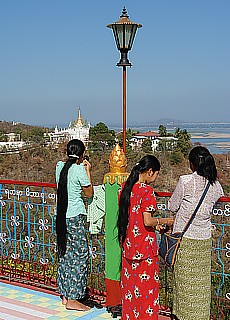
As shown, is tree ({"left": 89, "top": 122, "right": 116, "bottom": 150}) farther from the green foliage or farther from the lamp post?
the lamp post

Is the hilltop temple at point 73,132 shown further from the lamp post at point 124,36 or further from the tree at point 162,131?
the lamp post at point 124,36

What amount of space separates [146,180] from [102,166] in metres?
20.6

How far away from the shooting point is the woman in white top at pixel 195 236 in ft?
10.4

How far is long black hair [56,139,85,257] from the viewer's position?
3812mm

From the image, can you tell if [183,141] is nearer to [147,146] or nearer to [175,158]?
[147,146]

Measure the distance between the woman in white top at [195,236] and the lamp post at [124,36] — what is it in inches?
37.3

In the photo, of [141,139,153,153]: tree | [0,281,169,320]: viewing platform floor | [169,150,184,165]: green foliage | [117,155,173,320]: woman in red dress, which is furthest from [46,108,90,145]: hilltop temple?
[117,155,173,320]: woman in red dress

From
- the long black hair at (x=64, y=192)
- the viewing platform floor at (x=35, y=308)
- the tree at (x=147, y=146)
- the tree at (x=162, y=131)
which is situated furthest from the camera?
the tree at (x=162, y=131)

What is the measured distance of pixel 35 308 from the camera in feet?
13.5

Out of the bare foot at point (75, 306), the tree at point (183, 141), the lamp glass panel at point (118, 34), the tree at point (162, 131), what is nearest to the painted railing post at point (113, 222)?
the bare foot at point (75, 306)

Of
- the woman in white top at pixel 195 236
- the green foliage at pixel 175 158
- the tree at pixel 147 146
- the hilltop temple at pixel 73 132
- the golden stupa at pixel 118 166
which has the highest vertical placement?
the hilltop temple at pixel 73 132

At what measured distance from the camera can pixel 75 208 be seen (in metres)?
3.88

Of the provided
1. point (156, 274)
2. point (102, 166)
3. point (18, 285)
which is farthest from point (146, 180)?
point (102, 166)

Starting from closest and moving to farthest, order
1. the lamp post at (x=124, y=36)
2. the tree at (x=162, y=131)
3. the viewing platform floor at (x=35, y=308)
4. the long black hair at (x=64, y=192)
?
the long black hair at (x=64, y=192) < the viewing platform floor at (x=35, y=308) < the lamp post at (x=124, y=36) < the tree at (x=162, y=131)
